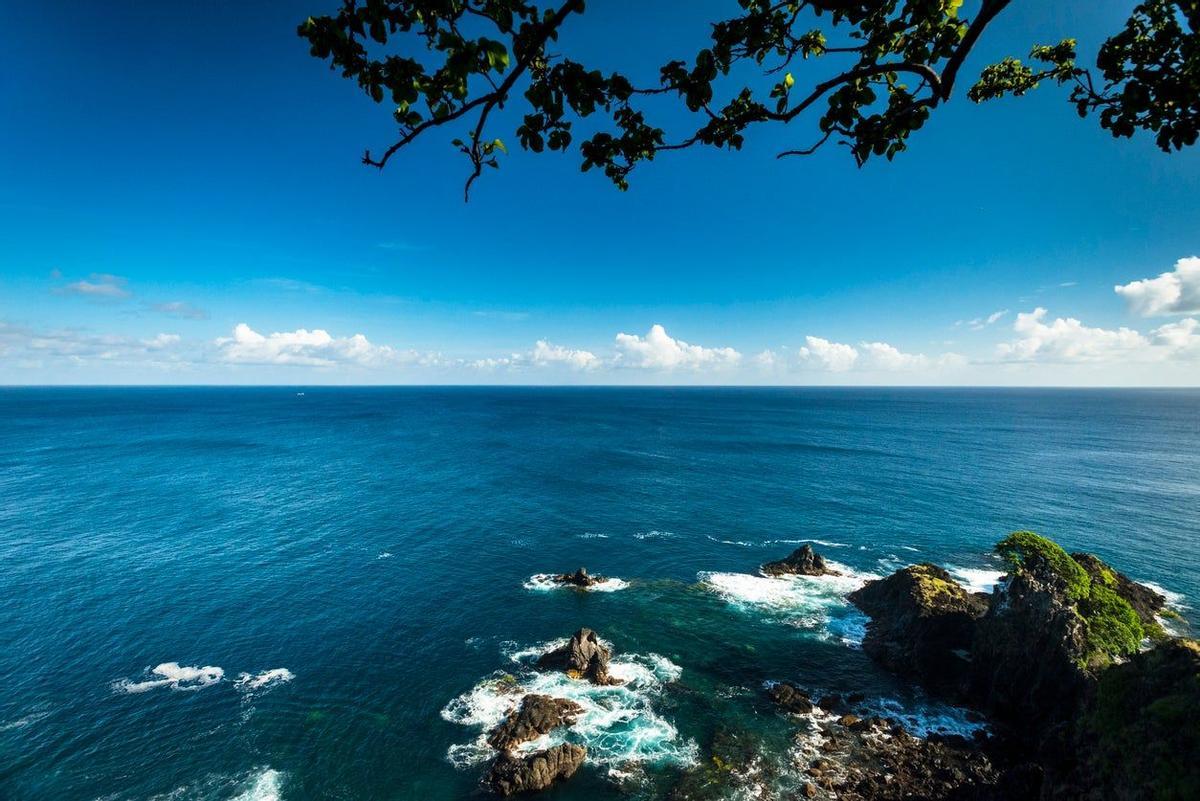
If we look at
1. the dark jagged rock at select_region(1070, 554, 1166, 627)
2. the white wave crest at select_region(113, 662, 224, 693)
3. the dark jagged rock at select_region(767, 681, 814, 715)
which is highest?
the dark jagged rock at select_region(1070, 554, 1166, 627)

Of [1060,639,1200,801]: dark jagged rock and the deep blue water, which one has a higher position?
[1060,639,1200,801]: dark jagged rock

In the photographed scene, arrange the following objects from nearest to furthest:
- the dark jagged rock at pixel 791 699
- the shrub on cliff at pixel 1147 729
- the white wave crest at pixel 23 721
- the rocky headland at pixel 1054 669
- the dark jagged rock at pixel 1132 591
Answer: the shrub on cliff at pixel 1147 729 → the rocky headland at pixel 1054 669 → the white wave crest at pixel 23 721 → the dark jagged rock at pixel 791 699 → the dark jagged rock at pixel 1132 591

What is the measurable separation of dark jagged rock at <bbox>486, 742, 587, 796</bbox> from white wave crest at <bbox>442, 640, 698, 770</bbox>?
1.54 metres

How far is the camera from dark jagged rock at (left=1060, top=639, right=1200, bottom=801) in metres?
19.8

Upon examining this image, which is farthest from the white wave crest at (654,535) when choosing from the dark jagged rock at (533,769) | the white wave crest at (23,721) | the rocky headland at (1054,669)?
the white wave crest at (23,721)

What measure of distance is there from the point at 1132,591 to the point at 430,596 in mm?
71607

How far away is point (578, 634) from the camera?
136 feet

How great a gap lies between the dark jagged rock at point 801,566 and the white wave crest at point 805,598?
779 millimetres

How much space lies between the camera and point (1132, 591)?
1863 inches

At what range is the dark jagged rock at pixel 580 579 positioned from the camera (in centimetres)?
5430

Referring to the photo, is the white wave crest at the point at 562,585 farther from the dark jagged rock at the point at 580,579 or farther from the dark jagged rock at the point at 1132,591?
the dark jagged rock at the point at 1132,591

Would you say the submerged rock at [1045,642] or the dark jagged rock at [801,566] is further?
the dark jagged rock at [801,566]

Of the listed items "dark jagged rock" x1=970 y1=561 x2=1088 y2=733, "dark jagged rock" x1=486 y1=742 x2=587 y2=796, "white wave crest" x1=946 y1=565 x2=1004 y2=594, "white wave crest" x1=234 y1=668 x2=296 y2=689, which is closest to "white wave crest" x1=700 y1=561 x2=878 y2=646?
"white wave crest" x1=946 y1=565 x2=1004 y2=594

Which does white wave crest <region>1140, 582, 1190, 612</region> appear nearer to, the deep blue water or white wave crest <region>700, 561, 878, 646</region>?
the deep blue water
